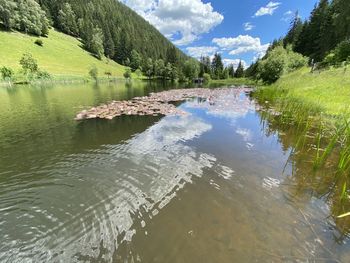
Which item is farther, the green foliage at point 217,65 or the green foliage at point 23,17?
the green foliage at point 217,65

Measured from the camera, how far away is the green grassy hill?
209 feet

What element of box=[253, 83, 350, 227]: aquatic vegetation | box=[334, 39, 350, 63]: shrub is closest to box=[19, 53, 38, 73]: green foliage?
box=[253, 83, 350, 227]: aquatic vegetation

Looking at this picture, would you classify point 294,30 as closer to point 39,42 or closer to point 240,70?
point 240,70

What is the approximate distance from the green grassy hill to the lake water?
221 feet

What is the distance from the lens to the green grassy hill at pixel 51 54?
6369 centimetres

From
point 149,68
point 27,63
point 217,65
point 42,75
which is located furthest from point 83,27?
point 217,65

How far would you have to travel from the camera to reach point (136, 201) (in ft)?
18.6

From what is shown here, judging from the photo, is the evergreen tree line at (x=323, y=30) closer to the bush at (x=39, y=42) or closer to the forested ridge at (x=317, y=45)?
the forested ridge at (x=317, y=45)

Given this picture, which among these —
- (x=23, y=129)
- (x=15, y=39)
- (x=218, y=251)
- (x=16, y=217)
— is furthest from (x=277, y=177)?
(x=15, y=39)

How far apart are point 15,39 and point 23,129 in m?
89.4

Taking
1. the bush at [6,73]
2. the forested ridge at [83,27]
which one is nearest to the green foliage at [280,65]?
the bush at [6,73]

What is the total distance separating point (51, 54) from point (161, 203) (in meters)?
97.8

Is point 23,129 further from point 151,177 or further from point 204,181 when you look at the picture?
point 204,181

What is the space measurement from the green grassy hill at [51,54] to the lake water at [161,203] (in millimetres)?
67270
